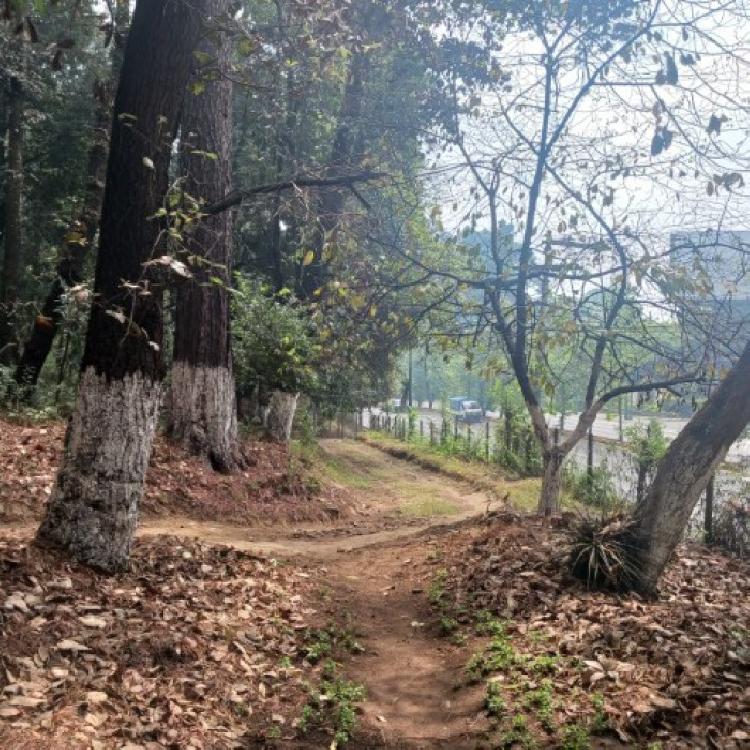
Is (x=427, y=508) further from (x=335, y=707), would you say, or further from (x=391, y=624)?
(x=335, y=707)

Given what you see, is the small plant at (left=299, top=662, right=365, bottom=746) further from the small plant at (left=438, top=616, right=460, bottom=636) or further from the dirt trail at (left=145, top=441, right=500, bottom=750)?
the small plant at (left=438, top=616, right=460, bottom=636)

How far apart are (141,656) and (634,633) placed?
11.1 ft

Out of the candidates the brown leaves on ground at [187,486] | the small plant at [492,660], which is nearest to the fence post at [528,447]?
the brown leaves on ground at [187,486]

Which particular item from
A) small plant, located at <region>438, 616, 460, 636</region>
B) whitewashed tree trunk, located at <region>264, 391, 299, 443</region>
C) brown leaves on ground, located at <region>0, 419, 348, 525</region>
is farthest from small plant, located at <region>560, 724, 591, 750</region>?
whitewashed tree trunk, located at <region>264, 391, 299, 443</region>

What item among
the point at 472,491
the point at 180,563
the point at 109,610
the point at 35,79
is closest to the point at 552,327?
the point at 180,563

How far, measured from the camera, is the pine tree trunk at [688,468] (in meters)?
5.80

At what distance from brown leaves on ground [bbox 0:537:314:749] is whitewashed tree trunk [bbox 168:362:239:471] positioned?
15.9 feet

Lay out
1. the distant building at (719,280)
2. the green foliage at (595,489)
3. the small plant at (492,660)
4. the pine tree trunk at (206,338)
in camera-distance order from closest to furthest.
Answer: the small plant at (492,660) → the distant building at (719,280) → the pine tree trunk at (206,338) → the green foliage at (595,489)

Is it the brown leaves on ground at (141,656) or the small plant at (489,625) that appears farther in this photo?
the small plant at (489,625)

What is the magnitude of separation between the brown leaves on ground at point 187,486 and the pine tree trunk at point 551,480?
4011 mm

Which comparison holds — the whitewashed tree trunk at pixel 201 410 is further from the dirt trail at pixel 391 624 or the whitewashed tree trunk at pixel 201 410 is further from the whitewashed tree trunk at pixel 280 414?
the whitewashed tree trunk at pixel 280 414

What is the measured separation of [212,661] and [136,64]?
4.42m

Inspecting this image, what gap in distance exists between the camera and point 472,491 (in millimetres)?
18016

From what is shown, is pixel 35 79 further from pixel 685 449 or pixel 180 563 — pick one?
pixel 685 449
